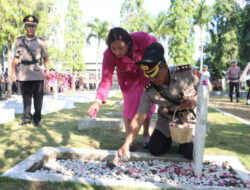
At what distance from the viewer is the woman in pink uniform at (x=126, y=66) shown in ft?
8.64

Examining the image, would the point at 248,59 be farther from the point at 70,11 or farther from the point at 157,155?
the point at 157,155

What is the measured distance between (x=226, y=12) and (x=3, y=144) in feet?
94.0

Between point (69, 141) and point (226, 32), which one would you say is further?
point (226, 32)

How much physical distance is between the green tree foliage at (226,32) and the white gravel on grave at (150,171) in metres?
25.6

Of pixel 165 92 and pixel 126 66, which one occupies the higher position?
pixel 126 66

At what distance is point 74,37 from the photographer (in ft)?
86.5

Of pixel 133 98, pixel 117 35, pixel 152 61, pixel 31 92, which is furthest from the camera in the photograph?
pixel 31 92

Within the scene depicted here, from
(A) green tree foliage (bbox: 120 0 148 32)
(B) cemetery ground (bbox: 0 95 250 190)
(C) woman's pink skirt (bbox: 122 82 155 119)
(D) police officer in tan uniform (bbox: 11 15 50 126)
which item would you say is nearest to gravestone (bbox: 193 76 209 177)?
(B) cemetery ground (bbox: 0 95 250 190)

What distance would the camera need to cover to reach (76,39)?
2636 centimetres

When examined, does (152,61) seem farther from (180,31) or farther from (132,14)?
(180,31)

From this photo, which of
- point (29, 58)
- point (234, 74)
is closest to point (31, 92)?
point (29, 58)

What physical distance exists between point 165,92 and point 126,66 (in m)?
0.66

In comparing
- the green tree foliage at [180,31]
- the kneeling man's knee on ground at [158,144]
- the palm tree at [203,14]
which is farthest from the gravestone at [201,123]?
the palm tree at [203,14]

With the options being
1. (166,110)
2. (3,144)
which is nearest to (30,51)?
(3,144)
